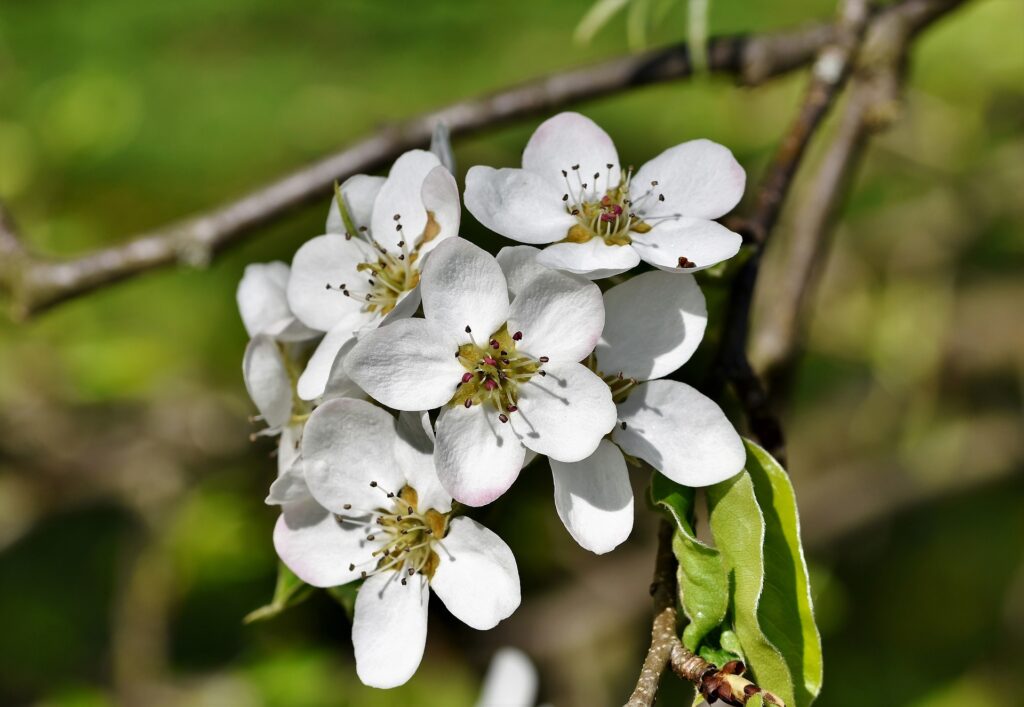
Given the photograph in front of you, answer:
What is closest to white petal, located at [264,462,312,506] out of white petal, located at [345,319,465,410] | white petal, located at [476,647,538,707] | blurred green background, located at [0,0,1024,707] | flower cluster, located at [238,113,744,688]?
flower cluster, located at [238,113,744,688]

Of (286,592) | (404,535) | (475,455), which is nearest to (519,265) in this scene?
(475,455)

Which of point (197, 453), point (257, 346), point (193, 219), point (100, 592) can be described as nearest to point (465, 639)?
point (197, 453)

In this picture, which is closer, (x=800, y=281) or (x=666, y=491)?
(x=666, y=491)

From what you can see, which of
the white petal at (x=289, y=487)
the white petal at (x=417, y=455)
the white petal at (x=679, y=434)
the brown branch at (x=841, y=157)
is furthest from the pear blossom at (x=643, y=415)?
the brown branch at (x=841, y=157)

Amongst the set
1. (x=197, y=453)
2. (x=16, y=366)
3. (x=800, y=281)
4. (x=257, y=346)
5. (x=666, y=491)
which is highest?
(x=257, y=346)

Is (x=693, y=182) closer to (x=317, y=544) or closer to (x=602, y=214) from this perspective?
(x=602, y=214)

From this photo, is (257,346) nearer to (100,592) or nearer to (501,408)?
(501,408)
